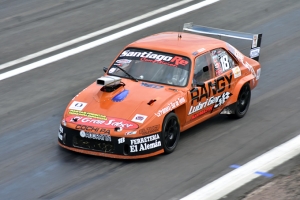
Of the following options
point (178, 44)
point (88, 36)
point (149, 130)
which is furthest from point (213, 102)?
point (88, 36)

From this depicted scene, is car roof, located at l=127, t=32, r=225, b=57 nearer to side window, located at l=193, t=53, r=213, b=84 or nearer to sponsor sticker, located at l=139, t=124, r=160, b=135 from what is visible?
side window, located at l=193, t=53, r=213, b=84

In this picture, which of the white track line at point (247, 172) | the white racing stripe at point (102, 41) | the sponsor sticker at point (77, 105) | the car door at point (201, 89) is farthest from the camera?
A: the white racing stripe at point (102, 41)

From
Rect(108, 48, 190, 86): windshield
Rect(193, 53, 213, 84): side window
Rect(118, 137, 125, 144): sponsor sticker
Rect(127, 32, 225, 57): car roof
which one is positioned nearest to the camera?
Rect(118, 137, 125, 144): sponsor sticker

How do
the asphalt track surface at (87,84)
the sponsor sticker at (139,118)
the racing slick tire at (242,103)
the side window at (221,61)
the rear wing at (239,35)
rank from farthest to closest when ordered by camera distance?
the rear wing at (239,35) → the racing slick tire at (242,103) → the side window at (221,61) → the sponsor sticker at (139,118) → the asphalt track surface at (87,84)

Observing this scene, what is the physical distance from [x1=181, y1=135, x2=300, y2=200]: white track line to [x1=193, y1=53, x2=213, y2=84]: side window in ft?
5.15

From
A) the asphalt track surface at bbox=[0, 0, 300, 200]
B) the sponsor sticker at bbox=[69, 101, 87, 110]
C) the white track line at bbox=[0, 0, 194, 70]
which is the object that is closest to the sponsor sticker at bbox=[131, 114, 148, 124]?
the asphalt track surface at bbox=[0, 0, 300, 200]

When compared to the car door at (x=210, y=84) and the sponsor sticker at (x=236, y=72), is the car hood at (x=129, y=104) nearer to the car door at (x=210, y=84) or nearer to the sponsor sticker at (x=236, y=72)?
the car door at (x=210, y=84)

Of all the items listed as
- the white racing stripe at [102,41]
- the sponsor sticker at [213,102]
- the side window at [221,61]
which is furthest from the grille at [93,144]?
the white racing stripe at [102,41]

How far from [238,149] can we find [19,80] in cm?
551

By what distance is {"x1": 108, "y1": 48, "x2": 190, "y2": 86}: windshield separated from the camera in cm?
1096

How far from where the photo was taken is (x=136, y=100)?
10.4 m

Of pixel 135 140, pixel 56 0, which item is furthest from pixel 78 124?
pixel 56 0

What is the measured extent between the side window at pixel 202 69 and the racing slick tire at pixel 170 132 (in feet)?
2.84

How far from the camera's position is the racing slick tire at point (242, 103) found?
12.0 meters
